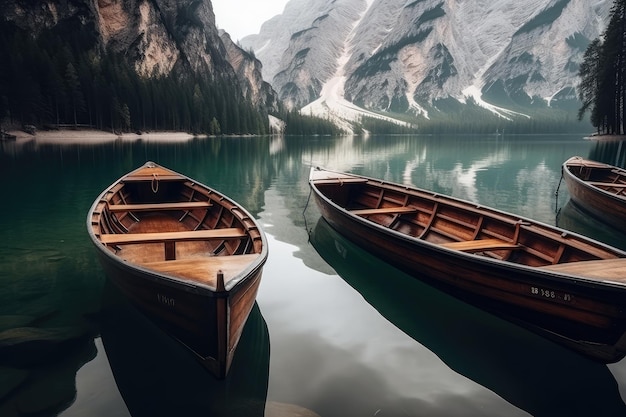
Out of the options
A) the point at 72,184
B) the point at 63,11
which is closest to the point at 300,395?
the point at 72,184

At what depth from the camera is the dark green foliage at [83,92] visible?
6094cm

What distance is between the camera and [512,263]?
6844 mm

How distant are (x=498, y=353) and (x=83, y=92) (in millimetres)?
84342

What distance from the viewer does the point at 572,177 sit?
1936 cm

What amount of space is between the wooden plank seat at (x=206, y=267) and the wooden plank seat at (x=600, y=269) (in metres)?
5.33

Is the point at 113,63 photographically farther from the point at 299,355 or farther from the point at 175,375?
the point at 299,355

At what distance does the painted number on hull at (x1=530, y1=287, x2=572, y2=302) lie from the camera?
248 inches

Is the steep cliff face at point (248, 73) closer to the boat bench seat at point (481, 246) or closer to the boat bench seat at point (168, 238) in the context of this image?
the boat bench seat at point (168, 238)

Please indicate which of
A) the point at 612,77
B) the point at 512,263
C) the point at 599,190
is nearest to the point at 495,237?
the point at 512,263

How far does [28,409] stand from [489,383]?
683 cm

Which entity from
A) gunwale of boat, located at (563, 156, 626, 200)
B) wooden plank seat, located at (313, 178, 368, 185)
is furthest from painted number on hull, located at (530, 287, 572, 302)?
gunwale of boat, located at (563, 156, 626, 200)

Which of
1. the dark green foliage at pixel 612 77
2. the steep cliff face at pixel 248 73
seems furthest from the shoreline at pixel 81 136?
the steep cliff face at pixel 248 73

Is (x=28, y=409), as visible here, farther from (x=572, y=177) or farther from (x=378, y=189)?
(x=572, y=177)

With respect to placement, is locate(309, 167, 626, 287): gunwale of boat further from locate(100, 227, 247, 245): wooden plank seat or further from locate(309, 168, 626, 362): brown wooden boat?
locate(100, 227, 247, 245): wooden plank seat
